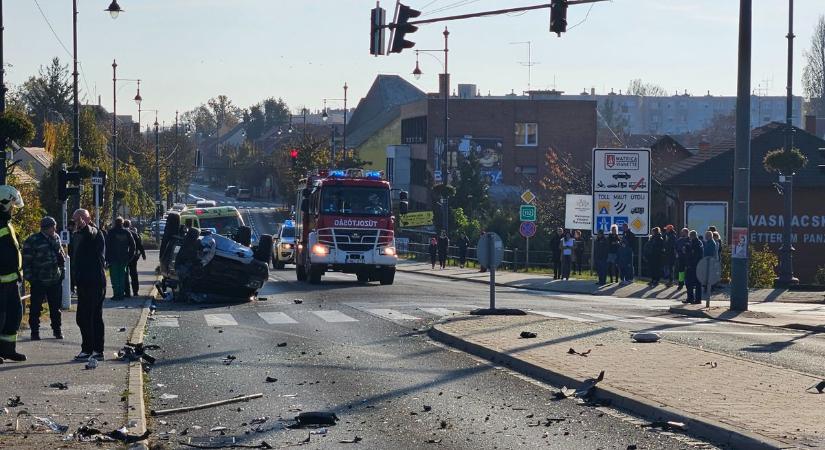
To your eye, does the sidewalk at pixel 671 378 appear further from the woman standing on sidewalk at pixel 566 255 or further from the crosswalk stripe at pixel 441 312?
the woman standing on sidewalk at pixel 566 255

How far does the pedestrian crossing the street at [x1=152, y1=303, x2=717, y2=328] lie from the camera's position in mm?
21641

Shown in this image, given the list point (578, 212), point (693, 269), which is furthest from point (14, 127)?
point (578, 212)

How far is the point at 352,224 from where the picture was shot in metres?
33.1

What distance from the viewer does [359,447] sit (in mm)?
9773

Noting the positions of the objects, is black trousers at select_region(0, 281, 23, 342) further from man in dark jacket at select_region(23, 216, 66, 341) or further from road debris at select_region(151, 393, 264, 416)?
road debris at select_region(151, 393, 264, 416)

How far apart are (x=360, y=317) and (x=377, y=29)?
18.5 ft

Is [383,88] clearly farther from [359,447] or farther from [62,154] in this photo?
[359,447]

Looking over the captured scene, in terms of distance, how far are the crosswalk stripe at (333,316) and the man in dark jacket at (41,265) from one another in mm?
6029

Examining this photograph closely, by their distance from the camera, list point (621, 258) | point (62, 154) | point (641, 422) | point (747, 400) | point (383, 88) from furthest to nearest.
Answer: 1. point (383, 88)
2. point (62, 154)
3. point (621, 258)
4. point (747, 400)
5. point (641, 422)

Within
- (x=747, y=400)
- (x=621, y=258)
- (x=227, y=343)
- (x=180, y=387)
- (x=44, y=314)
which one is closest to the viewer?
(x=747, y=400)

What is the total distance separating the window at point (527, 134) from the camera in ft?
281

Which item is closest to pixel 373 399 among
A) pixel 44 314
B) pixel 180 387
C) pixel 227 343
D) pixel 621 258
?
pixel 180 387

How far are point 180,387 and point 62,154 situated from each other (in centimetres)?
3624

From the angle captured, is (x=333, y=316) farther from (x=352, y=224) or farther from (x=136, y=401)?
(x=136, y=401)
